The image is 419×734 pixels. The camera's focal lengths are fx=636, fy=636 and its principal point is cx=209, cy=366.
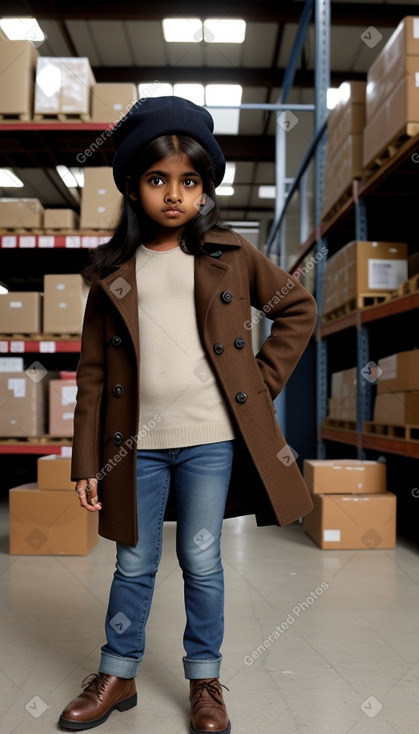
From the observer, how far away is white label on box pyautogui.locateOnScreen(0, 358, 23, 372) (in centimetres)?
466

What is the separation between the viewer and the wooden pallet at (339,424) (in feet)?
15.3

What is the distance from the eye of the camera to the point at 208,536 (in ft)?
5.20

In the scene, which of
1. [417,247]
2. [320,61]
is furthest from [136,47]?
[417,247]

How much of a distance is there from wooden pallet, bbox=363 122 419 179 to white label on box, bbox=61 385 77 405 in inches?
99.6

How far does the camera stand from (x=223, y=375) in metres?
1.56

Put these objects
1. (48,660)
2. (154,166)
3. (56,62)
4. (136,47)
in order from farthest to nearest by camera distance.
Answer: (136,47) → (56,62) → (48,660) → (154,166)

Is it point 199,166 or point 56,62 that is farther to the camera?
point 56,62

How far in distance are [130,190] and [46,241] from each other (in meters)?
3.28

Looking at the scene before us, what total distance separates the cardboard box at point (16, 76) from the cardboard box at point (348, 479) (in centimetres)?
337

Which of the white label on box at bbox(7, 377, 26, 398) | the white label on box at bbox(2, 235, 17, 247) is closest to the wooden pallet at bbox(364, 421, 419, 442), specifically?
the white label on box at bbox(7, 377, 26, 398)

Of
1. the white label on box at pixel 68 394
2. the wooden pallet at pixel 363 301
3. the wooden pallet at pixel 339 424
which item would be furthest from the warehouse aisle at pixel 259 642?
the wooden pallet at pixel 363 301

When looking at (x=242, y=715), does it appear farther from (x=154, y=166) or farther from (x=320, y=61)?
(x=320, y=61)

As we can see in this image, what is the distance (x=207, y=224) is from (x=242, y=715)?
1.26 metres

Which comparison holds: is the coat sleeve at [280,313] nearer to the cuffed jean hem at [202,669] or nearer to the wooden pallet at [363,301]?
the cuffed jean hem at [202,669]
